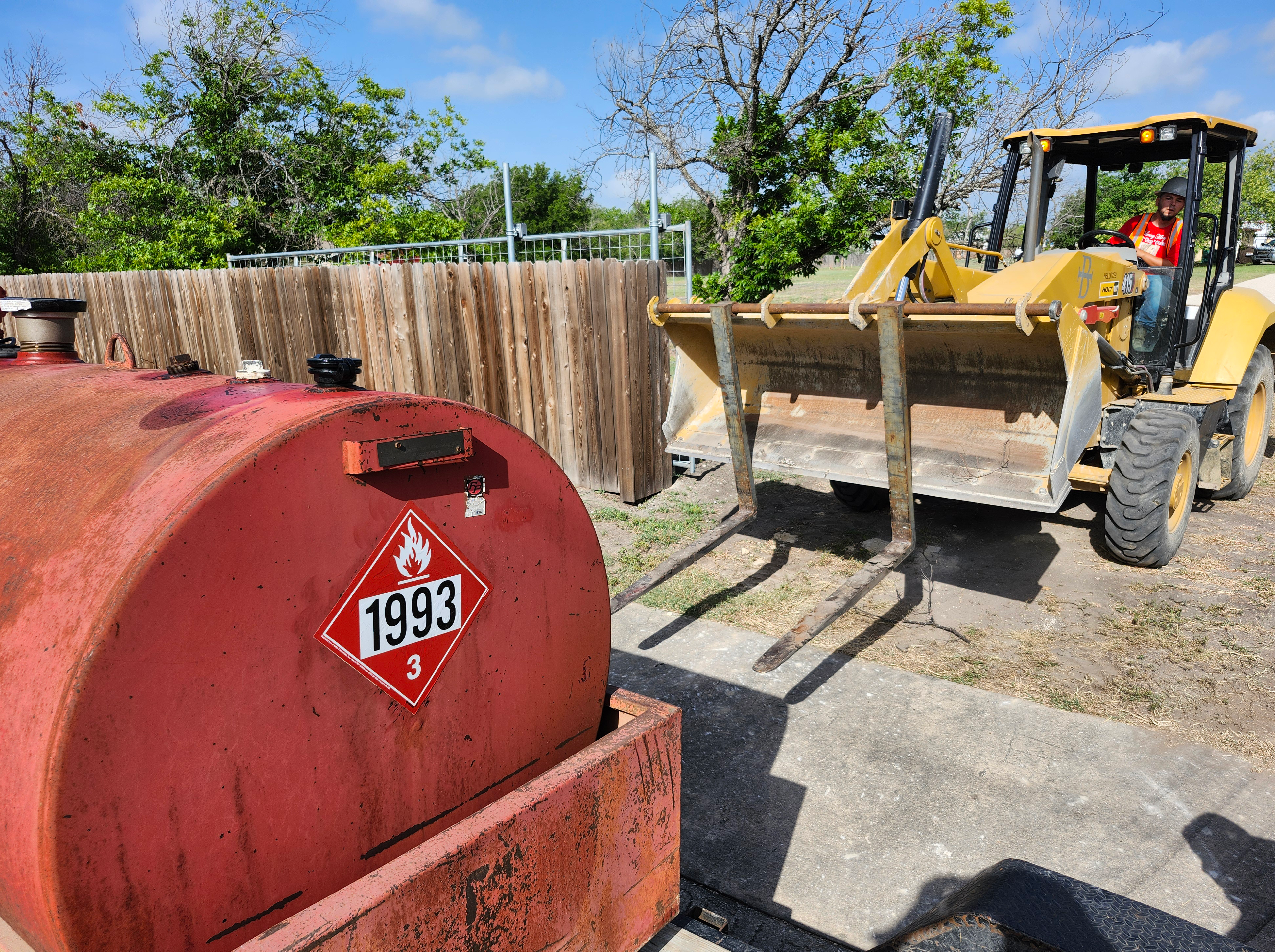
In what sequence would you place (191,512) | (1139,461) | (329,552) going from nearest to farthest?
1. (191,512)
2. (329,552)
3. (1139,461)

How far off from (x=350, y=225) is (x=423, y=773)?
798 inches

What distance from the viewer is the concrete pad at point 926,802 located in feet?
9.30

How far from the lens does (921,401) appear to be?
16.9 feet

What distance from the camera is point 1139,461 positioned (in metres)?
5.02

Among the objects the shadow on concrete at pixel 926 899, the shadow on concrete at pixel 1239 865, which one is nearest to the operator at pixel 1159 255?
the shadow on concrete at pixel 1239 865

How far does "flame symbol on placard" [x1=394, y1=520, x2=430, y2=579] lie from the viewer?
166cm

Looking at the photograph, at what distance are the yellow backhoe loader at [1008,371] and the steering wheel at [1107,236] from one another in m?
0.02

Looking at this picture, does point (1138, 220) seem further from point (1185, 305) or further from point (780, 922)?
point (780, 922)

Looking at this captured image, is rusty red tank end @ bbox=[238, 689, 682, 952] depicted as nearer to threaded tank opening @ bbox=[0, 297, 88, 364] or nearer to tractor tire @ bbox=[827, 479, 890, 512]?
threaded tank opening @ bbox=[0, 297, 88, 364]

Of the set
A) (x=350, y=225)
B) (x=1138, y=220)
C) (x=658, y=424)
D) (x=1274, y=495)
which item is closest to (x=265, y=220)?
(x=350, y=225)

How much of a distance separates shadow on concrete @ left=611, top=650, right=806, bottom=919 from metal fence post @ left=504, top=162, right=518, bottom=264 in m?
4.86

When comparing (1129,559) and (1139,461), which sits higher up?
(1139,461)

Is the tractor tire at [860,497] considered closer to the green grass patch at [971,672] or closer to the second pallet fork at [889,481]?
the second pallet fork at [889,481]

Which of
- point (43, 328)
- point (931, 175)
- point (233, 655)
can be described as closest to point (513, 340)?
point (931, 175)
